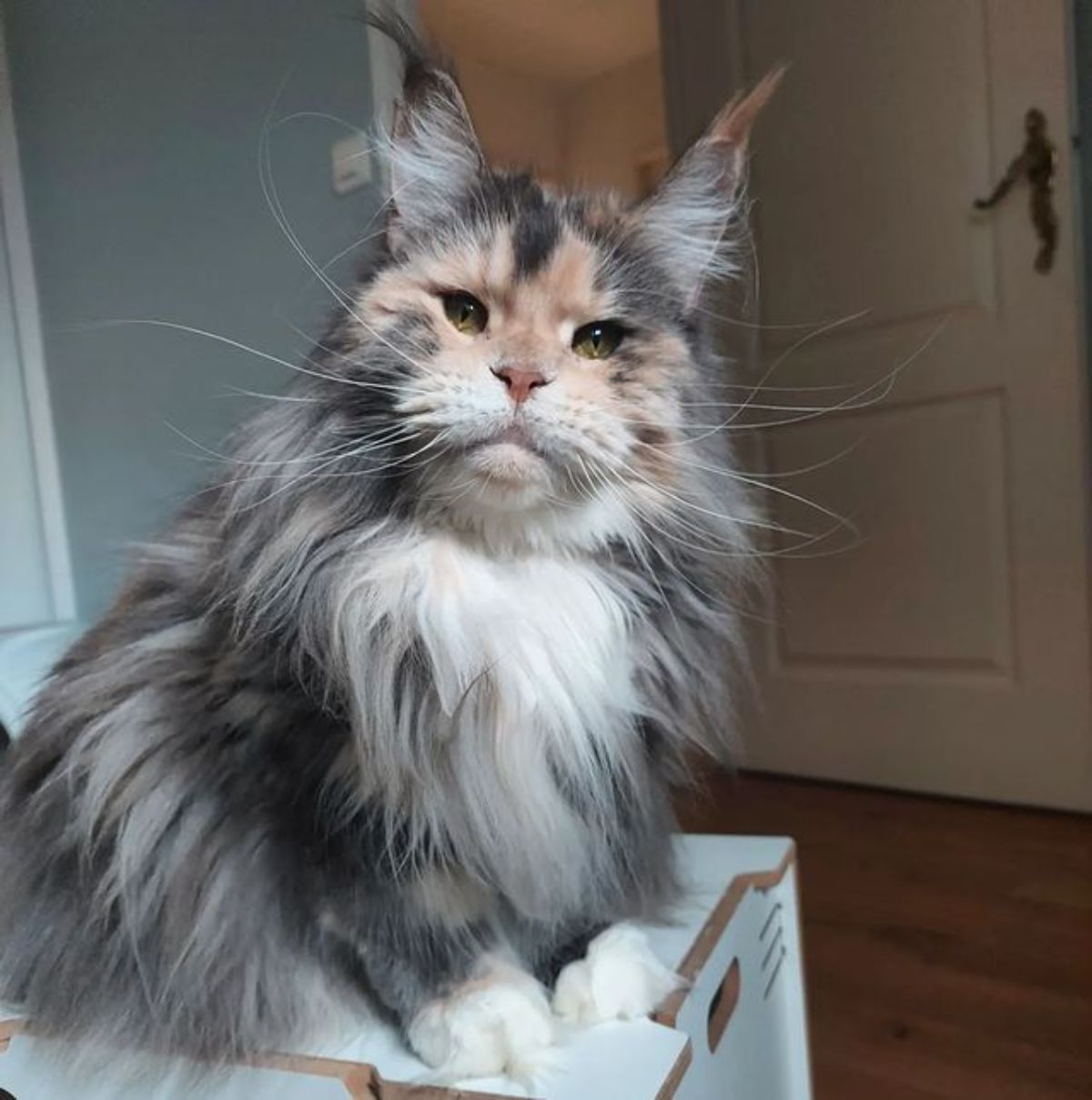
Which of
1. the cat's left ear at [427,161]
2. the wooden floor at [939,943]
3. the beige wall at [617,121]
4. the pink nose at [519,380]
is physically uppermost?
the beige wall at [617,121]

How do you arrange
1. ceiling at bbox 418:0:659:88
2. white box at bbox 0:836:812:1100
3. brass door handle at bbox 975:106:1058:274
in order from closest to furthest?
white box at bbox 0:836:812:1100, brass door handle at bbox 975:106:1058:274, ceiling at bbox 418:0:659:88

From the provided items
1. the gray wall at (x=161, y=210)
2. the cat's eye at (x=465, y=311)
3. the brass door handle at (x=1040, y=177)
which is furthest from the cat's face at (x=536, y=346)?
the brass door handle at (x=1040, y=177)

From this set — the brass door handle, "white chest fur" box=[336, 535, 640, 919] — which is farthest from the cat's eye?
the brass door handle

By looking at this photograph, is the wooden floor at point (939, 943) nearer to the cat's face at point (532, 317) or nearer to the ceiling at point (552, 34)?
the cat's face at point (532, 317)

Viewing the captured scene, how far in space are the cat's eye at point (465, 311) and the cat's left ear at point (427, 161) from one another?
85 millimetres

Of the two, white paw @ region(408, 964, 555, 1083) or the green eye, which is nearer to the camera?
white paw @ region(408, 964, 555, 1083)

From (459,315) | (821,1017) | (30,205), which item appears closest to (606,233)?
(459,315)

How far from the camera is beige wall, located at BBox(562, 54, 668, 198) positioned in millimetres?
4461

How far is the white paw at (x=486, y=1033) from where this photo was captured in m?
0.69

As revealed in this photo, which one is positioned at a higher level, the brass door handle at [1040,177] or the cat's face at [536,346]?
the brass door handle at [1040,177]

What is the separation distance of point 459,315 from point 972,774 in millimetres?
1890

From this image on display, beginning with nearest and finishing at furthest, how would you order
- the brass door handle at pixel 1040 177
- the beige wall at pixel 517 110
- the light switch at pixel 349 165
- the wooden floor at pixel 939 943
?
1. the wooden floor at pixel 939 943
2. the light switch at pixel 349 165
3. the brass door handle at pixel 1040 177
4. the beige wall at pixel 517 110

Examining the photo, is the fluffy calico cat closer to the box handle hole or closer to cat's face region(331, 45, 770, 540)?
cat's face region(331, 45, 770, 540)

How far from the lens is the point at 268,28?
1825mm
